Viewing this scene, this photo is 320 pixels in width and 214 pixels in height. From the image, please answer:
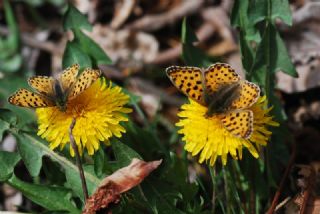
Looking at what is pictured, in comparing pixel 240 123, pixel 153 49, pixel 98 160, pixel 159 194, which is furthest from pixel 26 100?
pixel 153 49

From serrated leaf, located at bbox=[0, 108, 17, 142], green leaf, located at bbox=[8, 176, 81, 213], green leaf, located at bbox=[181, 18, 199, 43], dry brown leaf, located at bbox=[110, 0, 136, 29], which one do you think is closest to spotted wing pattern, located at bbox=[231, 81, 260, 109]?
green leaf, located at bbox=[181, 18, 199, 43]

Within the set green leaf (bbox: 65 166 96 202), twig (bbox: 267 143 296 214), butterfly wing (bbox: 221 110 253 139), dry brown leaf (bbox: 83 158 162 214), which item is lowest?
twig (bbox: 267 143 296 214)

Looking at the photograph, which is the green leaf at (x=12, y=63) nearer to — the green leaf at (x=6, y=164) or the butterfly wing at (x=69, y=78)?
the green leaf at (x=6, y=164)

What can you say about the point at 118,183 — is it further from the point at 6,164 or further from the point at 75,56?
the point at 75,56

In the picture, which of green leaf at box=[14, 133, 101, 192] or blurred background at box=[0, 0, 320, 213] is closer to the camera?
green leaf at box=[14, 133, 101, 192]

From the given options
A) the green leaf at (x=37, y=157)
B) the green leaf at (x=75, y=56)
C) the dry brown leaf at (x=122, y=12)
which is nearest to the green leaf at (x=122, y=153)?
the green leaf at (x=37, y=157)

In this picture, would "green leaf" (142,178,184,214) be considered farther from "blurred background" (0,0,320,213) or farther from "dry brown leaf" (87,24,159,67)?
"dry brown leaf" (87,24,159,67)
